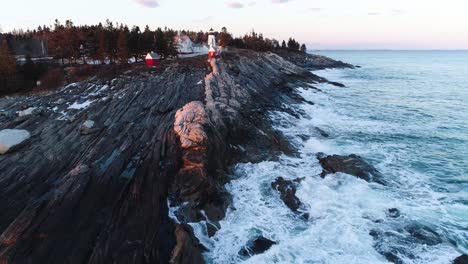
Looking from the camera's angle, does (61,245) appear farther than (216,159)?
No

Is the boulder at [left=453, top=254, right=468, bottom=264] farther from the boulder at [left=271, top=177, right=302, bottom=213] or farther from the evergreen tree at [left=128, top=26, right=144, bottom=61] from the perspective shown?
the evergreen tree at [left=128, top=26, right=144, bottom=61]

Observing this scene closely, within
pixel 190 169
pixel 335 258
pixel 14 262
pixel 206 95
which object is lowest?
pixel 335 258

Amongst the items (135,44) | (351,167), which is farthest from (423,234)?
(135,44)

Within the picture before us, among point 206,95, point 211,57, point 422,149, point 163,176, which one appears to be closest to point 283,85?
point 211,57

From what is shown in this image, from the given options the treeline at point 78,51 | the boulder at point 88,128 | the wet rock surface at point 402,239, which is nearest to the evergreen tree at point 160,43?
the treeline at point 78,51

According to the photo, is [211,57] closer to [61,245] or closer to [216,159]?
[216,159]

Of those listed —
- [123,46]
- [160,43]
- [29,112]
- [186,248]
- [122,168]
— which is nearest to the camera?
[186,248]

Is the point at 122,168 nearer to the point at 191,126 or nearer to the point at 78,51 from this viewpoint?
the point at 191,126

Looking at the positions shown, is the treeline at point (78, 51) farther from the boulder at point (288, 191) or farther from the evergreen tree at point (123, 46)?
the boulder at point (288, 191)
